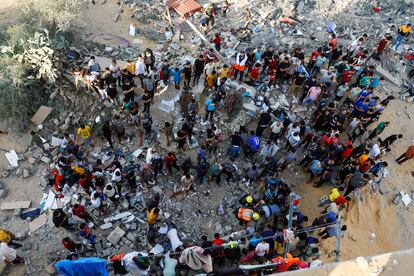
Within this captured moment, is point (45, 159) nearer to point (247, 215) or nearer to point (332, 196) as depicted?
point (247, 215)

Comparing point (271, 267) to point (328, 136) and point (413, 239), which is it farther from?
point (413, 239)

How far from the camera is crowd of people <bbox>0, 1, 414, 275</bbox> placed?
963cm

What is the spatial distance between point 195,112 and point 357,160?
523cm

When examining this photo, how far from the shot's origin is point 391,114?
14242 millimetres

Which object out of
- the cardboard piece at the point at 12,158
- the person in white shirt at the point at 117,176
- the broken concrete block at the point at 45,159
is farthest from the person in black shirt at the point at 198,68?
the cardboard piece at the point at 12,158

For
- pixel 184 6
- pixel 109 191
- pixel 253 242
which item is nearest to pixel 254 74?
pixel 184 6

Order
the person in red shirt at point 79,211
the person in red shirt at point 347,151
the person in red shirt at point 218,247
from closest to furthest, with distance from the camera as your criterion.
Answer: the person in red shirt at point 218,247, the person in red shirt at point 79,211, the person in red shirt at point 347,151

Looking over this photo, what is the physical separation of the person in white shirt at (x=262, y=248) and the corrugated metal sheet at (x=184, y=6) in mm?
11047

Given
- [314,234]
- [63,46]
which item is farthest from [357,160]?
→ [63,46]

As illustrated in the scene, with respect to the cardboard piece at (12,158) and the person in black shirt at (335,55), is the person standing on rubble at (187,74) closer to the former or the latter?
the person in black shirt at (335,55)

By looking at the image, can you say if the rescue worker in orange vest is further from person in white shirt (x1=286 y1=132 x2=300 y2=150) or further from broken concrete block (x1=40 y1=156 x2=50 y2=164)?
broken concrete block (x1=40 y1=156 x2=50 y2=164)

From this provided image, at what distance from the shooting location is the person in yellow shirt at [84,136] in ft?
36.2

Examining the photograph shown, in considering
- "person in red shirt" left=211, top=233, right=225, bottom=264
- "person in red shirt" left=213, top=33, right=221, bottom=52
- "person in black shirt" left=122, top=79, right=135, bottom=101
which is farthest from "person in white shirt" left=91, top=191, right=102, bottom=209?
"person in red shirt" left=213, top=33, right=221, bottom=52

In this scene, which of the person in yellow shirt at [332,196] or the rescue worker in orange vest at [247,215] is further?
the person in yellow shirt at [332,196]
